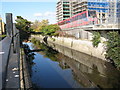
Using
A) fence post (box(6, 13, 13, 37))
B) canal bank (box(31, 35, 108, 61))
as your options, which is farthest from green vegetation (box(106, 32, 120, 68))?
fence post (box(6, 13, 13, 37))

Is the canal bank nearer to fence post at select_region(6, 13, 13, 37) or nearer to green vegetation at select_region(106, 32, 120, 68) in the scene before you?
green vegetation at select_region(106, 32, 120, 68)

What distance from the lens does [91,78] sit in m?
13.2

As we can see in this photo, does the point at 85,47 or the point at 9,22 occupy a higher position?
the point at 9,22

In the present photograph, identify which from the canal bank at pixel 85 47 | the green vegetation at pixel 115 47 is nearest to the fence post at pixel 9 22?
the green vegetation at pixel 115 47

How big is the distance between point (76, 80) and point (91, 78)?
165cm

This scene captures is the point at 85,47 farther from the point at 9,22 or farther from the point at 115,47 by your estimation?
the point at 9,22

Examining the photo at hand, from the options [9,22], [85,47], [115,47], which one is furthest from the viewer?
[85,47]

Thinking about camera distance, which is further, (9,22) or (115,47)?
(115,47)

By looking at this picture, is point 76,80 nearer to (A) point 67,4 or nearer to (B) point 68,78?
(B) point 68,78

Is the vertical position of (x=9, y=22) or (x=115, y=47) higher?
(x=9, y=22)

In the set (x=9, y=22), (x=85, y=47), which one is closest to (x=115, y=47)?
(x=85, y=47)

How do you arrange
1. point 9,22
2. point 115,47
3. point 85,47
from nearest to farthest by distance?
point 9,22 < point 115,47 < point 85,47

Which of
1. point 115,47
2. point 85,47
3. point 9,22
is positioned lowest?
point 85,47

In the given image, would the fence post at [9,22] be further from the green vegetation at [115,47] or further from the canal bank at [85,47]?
the canal bank at [85,47]
